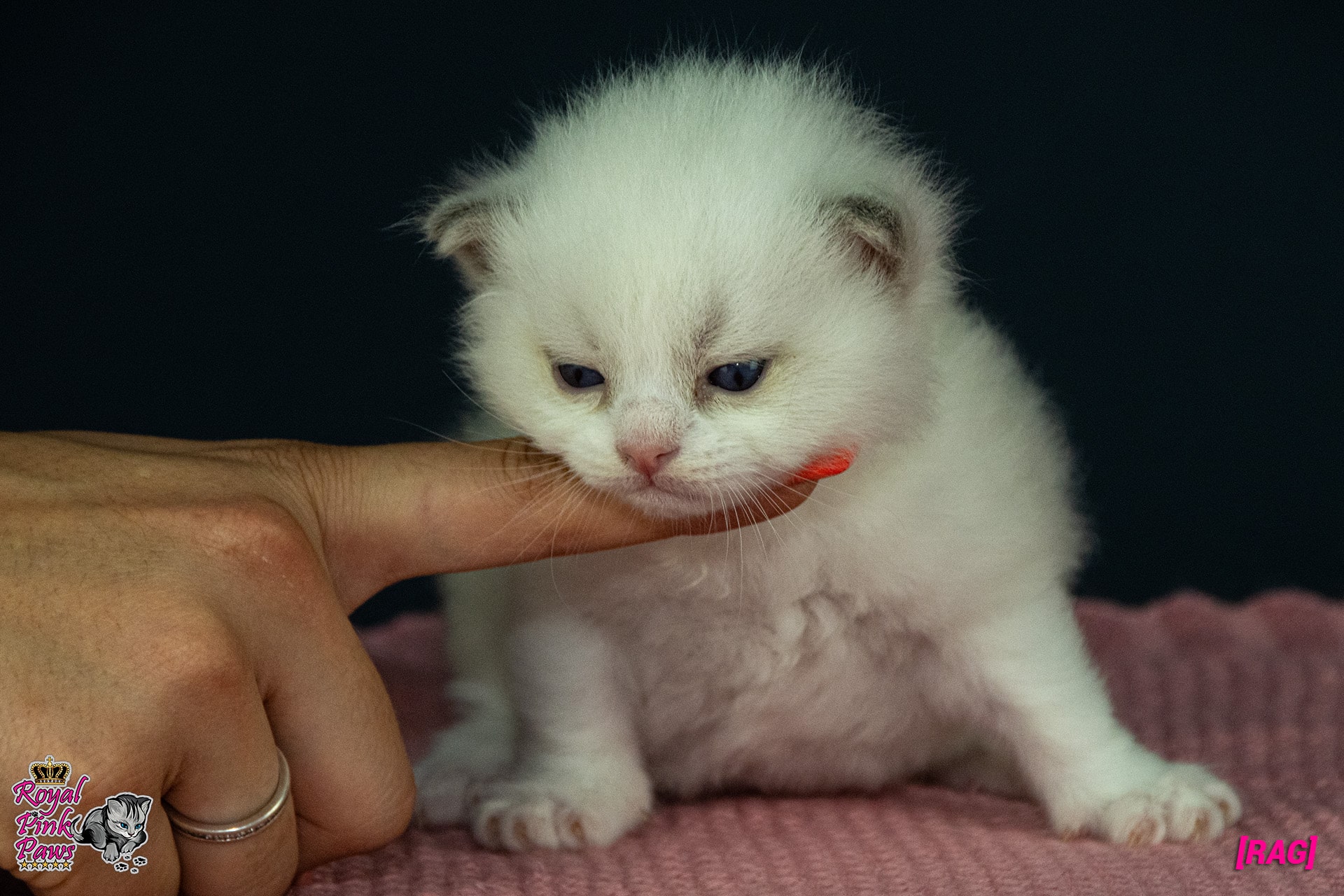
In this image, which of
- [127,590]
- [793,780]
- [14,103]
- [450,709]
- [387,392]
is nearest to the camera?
[127,590]

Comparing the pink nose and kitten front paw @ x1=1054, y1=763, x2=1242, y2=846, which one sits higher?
the pink nose

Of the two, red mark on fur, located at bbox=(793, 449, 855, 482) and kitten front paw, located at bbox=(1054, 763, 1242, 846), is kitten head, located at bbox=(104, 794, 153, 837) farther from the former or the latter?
kitten front paw, located at bbox=(1054, 763, 1242, 846)

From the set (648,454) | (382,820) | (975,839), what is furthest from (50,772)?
(975,839)

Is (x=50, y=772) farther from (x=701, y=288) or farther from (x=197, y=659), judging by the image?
(x=701, y=288)

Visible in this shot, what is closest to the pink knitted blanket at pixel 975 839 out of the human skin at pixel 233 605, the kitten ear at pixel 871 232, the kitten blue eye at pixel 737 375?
the human skin at pixel 233 605

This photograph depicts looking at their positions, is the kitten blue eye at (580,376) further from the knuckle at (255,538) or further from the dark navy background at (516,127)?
the dark navy background at (516,127)

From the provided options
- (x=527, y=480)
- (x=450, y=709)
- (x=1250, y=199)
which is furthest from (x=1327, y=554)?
(x=527, y=480)

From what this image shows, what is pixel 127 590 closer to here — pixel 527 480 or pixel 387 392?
pixel 527 480

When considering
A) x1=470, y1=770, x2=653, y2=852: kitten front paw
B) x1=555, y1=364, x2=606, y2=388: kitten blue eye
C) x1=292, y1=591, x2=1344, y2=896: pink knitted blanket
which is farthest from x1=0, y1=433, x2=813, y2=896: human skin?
x1=470, y1=770, x2=653, y2=852: kitten front paw
